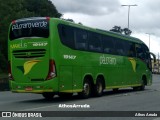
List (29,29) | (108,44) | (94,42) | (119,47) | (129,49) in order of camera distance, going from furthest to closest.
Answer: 1. (129,49)
2. (119,47)
3. (108,44)
4. (94,42)
5. (29,29)

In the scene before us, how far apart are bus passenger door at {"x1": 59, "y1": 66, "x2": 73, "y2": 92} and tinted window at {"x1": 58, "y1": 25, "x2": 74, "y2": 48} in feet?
3.46

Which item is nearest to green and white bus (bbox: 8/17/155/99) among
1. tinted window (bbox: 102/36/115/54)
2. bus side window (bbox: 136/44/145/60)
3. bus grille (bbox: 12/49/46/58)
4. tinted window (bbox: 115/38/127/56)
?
bus grille (bbox: 12/49/46/58)

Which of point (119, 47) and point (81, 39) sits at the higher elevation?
point (81, 39)

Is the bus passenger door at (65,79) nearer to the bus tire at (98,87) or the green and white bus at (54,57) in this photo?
the green and white bus at (54,57)

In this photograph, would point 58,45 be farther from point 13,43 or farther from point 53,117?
point 53,117

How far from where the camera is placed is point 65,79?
20.4 meters

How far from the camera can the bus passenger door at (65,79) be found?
20.1 metres

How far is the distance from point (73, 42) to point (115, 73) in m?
5.67

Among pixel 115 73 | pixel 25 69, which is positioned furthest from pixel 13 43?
pixel 115 73

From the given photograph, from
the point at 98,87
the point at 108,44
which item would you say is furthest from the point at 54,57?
the point at 108,44

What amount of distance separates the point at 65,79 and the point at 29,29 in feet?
8.54

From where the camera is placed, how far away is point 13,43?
67.7 ft

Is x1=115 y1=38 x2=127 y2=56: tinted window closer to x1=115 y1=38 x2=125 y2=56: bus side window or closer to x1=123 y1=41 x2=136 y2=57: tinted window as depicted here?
x1=115 y1=38 x2=125 y2=56: bus side window

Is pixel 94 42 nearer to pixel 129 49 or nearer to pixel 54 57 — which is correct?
pixel 54 57
